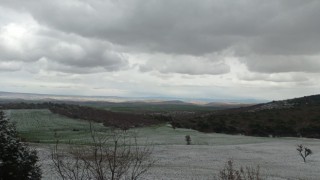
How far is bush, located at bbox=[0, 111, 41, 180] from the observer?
945 centimetres

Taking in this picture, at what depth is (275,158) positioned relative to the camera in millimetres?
32438

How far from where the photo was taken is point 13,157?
9.66 metres

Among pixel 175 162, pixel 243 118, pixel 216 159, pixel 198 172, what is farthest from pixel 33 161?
pixel 243 118

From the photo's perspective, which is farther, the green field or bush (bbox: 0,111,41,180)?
the green field

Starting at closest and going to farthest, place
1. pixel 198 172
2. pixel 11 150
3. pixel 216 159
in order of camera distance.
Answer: pixel 11 150, pixel 198 172, pixel 216 159

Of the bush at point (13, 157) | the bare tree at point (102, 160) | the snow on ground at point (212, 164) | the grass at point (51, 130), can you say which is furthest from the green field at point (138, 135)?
the bush at point (13, 157)

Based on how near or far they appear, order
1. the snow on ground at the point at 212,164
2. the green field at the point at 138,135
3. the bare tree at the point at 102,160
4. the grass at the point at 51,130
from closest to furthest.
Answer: the bare tree at the point at 102,160 → the snow on ground at the point at 212,164 → the grass at the point at 51,130 → the green field at the point at 138,135

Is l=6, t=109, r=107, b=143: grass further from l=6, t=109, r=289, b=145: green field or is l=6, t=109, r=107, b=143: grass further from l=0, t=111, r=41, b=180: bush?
l=0, t=111, r=41, b=180: bush

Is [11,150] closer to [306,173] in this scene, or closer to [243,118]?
[306,173]

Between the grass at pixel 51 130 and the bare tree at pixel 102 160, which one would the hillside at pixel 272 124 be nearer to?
the grass at pixel 51 130

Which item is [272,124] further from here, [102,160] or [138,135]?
[102,160]

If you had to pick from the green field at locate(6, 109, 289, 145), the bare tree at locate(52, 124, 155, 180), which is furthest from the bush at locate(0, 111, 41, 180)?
the green field at locate(6, 109, 289, 145)

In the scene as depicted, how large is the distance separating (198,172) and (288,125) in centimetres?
5486

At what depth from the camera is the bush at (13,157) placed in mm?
9453
